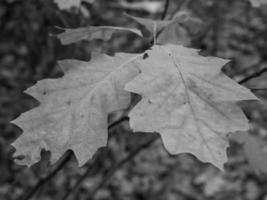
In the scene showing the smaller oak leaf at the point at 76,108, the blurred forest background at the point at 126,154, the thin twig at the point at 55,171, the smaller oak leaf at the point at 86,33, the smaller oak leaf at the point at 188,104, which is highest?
the smaller oak leaf at the point at 188,104

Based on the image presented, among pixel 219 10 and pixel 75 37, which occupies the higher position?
pixel 75 37

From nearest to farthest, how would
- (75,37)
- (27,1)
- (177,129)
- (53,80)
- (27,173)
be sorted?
(177,129), (53,80), (75,37), (27,1), (27,173)

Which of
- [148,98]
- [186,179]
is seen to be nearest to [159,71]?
[148,98]

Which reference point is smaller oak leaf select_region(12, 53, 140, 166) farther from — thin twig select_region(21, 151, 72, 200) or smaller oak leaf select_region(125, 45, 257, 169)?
thin twig select_region(21, 151, 72, 200)

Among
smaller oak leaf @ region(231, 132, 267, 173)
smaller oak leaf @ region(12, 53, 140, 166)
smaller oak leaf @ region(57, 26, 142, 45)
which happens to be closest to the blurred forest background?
smaller oak leaf @ region(231, 132, 267, 173)

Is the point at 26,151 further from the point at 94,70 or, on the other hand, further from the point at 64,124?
the point at 94,70

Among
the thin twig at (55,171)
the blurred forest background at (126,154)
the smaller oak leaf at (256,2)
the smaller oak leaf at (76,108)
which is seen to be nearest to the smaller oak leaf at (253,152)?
the smaller oak leaf at (256,2)

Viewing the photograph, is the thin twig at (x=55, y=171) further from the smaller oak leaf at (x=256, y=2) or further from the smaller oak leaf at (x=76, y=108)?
the smaller oak leaf at (x=256, y=2)
